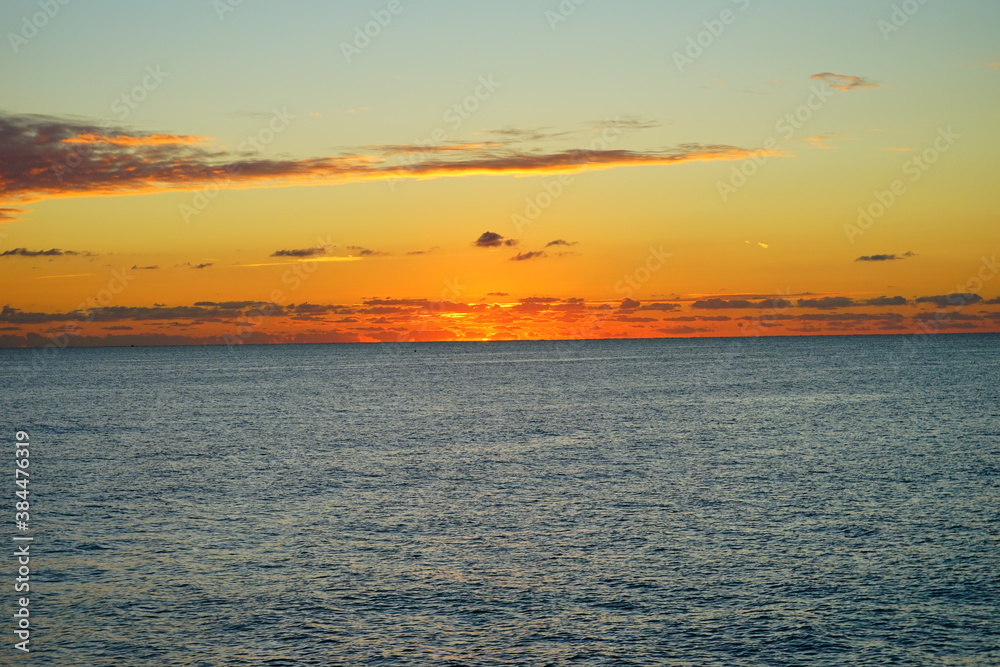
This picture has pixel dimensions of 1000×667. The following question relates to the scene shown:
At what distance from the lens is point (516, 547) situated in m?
41.0

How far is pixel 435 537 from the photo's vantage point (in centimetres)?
4328

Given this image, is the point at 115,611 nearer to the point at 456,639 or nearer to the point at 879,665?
the point at 456,639

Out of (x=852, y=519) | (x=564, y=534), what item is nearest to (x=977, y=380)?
(x=852, y=519)

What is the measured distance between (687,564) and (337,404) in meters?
101

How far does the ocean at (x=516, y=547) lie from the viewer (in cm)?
2958

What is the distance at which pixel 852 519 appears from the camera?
4625 cm

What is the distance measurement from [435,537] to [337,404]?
9249cm

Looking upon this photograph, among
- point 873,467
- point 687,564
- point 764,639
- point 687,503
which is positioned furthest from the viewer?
point 873,467

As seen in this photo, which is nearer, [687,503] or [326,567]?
[326,567]

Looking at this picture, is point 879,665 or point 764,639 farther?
point 764,639

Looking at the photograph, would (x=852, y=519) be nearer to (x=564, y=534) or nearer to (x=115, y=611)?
(x=564, y=534)

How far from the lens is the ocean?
2958 centimetres

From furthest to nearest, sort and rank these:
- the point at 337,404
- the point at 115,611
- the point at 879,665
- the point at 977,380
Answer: the point at 977,380
the point at 337,404
the point at 115,611
the point at 879,665

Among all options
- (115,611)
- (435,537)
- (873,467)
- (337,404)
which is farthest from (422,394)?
(115,611)
